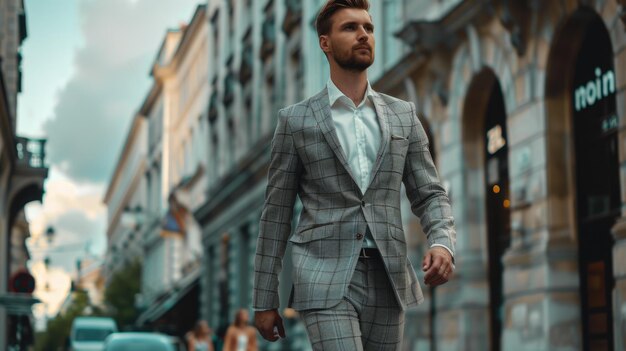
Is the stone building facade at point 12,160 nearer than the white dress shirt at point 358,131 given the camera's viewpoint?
No

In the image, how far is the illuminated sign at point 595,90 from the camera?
15.1 metres

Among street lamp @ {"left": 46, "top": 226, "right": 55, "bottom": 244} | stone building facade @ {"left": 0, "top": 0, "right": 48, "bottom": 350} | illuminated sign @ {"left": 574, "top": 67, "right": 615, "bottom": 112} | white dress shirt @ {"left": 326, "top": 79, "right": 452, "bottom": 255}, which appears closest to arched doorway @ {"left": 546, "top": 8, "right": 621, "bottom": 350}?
illuminated sign @ {"left": 574, "top": 67, "right": 615, "bottom": 112}

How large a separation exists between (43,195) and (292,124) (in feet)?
108

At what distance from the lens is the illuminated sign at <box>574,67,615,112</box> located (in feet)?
49.6

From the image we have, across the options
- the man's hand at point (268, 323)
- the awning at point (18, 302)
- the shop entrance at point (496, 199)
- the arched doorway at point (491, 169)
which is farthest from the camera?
the arched doorway at point (491, 169)

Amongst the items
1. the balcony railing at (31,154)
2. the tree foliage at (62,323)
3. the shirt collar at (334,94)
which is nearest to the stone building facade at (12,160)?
the balcony railing at (31,154)

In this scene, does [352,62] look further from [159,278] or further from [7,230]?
[159,278]

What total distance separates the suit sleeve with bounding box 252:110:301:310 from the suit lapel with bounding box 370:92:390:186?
1.08 feet

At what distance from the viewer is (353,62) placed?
488cm

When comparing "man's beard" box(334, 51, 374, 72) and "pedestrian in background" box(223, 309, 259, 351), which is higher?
"man's beard" box(334, 51, 374, 72)

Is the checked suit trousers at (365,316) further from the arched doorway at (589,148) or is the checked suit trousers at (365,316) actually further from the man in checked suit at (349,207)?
the arched doorway at (589,148)

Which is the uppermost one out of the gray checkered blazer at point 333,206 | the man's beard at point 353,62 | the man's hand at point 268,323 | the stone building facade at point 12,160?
the stone building facade at point 12,160

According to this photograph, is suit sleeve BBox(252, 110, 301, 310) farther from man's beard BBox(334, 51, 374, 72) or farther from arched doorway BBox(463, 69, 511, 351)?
arched doorway BBox(463, 69, 511, 351)

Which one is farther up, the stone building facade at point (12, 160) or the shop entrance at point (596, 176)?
the stone building facade at point (12, 160)
